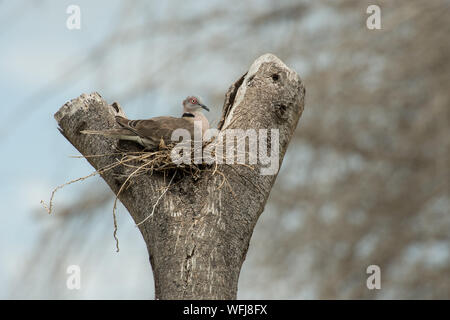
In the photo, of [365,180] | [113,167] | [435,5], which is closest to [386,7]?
[435,5]

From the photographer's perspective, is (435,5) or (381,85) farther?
(381,85)

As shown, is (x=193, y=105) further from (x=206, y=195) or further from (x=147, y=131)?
(x=206, y=195)

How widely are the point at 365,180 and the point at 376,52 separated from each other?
3.69 ft

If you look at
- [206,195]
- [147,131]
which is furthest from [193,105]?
[206,195]

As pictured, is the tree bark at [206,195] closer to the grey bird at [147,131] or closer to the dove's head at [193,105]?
the grey bird at [147,131]

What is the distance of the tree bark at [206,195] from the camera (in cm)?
205

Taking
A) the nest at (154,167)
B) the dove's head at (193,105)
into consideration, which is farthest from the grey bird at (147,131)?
the dove's head at (193,105)

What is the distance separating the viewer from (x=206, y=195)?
2.26 metres

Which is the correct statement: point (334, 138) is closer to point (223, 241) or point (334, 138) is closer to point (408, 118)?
point (408, 118)

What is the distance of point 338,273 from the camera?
17.3 feet

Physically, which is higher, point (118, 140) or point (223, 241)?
point (118, 140)
